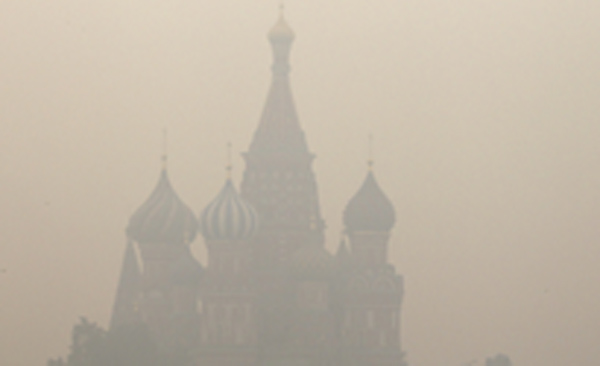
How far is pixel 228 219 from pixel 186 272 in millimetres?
2773

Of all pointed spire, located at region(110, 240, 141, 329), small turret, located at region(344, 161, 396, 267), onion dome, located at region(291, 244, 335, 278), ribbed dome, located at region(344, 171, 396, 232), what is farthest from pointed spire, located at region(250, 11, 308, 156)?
pointed spire, located at region(110, 240, 141, 329)

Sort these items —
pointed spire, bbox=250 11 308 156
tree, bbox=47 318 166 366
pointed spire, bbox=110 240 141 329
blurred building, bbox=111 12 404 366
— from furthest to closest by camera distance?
pointed spire, bbox=110 240 141 329 < pointed spire, bbox=250 11 308 156 < blurred building, bbox=111 12 404 366 < tree, bbox=47 318 166 366

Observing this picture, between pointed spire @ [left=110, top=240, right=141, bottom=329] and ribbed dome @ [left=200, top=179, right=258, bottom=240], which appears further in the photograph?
pointed spire @ [left=110, top=240, right=141, bottom=329]

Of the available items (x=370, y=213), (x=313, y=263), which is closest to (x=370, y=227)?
(x=370, y=213)

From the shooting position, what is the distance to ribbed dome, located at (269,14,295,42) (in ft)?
207

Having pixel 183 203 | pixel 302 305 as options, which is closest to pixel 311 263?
pixel 302 305

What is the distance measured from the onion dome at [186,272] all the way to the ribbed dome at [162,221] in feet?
4.00

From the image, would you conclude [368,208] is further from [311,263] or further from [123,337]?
[123,337]

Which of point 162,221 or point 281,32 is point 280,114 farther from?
point 162,221

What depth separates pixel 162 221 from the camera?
63.1m

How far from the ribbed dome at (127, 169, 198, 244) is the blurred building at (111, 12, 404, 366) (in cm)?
3

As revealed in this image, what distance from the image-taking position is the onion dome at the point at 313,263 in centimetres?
6056

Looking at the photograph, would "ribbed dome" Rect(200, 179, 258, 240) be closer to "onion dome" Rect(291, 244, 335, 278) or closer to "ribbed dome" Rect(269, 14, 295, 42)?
"onion dome" Rect(291, 244, 335, 278)

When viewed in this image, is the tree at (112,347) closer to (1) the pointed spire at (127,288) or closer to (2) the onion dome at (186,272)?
(2) the onion dome at (186,272)
